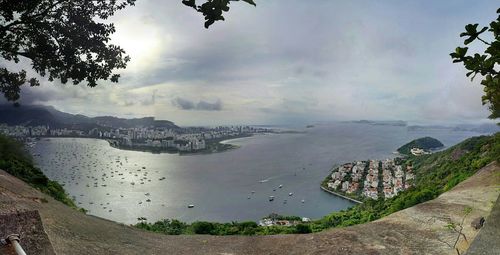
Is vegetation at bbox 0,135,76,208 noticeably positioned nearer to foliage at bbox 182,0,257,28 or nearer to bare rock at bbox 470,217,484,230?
bare rock at bbox 470,217,484,230

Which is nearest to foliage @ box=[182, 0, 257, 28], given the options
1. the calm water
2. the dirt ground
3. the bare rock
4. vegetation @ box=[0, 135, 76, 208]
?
the dirt ground

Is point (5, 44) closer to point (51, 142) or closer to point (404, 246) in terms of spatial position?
point (404, 246)

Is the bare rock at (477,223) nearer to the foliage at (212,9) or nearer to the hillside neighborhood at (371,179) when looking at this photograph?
the foliage at (212,9)

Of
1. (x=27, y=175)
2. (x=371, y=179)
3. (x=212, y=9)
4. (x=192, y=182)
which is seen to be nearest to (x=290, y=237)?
(x=212, y=9)

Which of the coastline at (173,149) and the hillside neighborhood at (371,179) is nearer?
the hillside neighborhood at (371,179)

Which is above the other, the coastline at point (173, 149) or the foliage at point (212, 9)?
the foliage at point (212, 9)

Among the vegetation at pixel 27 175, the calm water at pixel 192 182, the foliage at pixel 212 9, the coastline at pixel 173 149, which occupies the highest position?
the foliage at pixel 212 9

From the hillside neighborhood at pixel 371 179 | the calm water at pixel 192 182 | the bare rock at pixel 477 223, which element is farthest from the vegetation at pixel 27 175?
the hillside neighborhood at pixel 371 179
